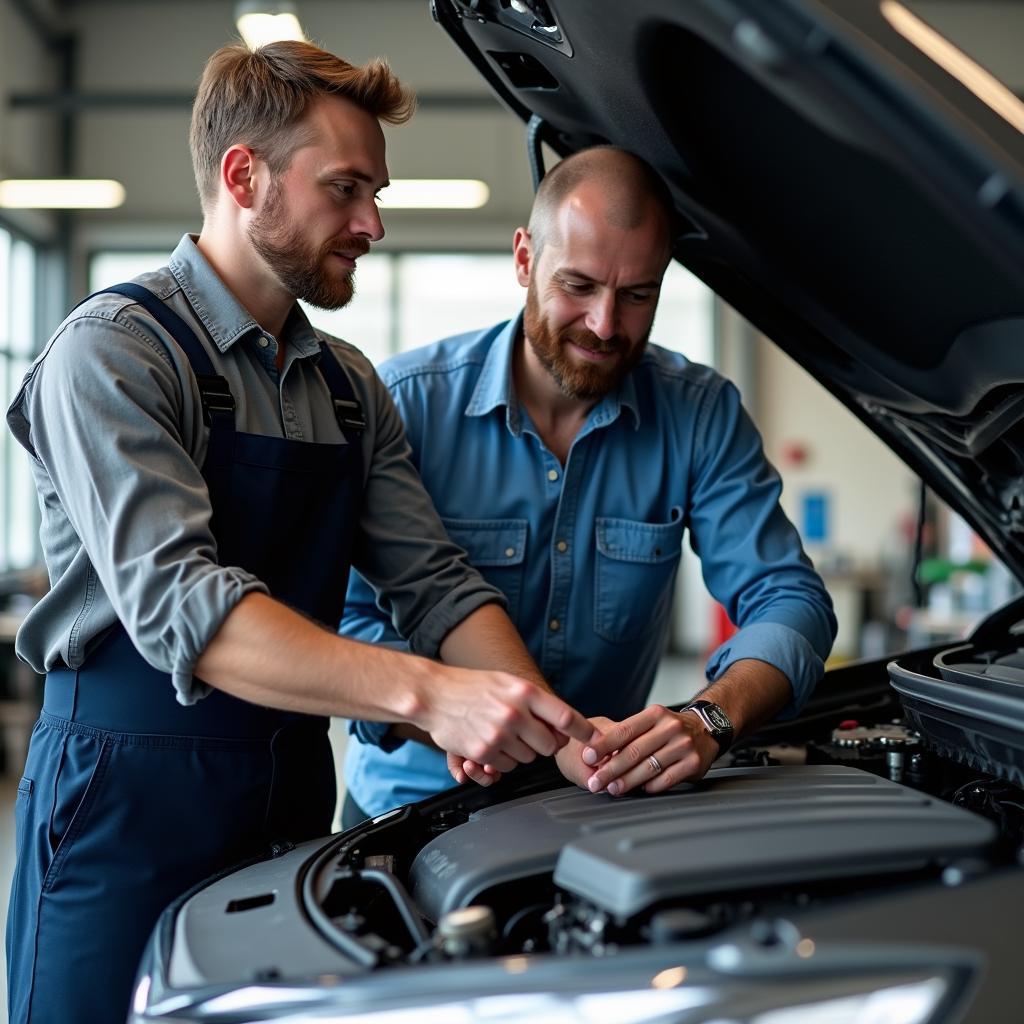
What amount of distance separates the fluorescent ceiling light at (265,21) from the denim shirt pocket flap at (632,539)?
424cm

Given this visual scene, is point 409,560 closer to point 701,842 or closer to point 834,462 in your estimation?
point 701,842

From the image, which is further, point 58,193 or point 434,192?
point 434,192

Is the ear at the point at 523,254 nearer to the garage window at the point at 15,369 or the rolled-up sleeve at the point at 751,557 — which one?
the rolled-up sleeve at the point at 751,557

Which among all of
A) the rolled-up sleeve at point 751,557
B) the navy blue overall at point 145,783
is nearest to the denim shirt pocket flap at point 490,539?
the rolled-up sleeve at point 751,557

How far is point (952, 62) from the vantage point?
0.95 meters

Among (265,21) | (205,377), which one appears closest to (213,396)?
(205,377)

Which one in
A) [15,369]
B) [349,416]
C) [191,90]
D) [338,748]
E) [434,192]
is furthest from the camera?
[191,90]

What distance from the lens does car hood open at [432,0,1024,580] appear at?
35.6 inches

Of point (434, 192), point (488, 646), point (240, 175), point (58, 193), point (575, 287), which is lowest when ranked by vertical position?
point (488, 646)

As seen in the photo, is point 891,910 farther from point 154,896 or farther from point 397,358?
point 397,358

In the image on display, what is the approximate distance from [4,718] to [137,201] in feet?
15.1

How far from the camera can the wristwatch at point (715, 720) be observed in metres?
1.41

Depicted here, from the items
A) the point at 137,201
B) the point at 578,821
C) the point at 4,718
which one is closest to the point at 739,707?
the point at 578,821

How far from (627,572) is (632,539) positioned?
0.05 m
